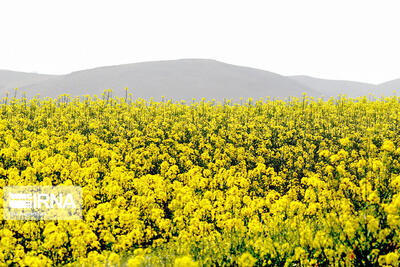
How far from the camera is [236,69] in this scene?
144 metres

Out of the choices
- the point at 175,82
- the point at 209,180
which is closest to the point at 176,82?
the point at 175,82

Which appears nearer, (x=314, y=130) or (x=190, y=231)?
(x=190, y=231)

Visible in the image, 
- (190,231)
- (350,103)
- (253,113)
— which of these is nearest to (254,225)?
(190,231)

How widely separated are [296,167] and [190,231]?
6699mm

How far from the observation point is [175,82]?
11569cm

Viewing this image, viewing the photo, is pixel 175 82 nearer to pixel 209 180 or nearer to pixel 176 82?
pixel 176 82

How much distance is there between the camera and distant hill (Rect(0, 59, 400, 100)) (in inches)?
4123

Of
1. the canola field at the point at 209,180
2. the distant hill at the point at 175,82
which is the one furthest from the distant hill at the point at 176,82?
Result: the canola field at the point at 209,180

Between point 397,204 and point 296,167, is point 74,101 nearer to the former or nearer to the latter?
point 296,167

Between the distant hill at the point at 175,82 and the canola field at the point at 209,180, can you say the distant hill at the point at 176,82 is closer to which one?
the distant hill at the point at 175,82

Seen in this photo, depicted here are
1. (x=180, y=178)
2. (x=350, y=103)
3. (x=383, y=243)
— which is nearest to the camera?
(x=383, y=243)

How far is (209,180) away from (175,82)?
10560cm

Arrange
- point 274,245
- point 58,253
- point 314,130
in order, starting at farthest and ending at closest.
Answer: point 314,130, point 58,253, point 274,245

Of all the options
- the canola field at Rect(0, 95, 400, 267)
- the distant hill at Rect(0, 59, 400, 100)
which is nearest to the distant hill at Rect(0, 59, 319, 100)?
the distant hill at Rect(0, 59, 400, 100)
